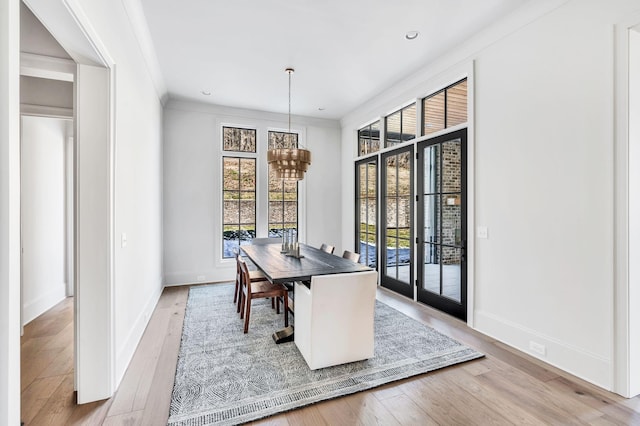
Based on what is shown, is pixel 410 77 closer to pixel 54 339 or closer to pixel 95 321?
pixel 95 321

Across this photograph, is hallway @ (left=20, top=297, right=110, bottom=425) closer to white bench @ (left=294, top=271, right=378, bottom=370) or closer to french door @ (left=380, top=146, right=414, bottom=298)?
white bench @ (left=294, top=271, right=378, bottom=370)

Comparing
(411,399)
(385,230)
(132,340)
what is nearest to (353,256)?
(385,230)

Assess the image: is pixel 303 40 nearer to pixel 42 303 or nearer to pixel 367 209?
pixel 367 209

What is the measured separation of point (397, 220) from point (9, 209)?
4.33 m

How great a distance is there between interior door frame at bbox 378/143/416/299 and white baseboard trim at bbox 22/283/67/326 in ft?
15.1

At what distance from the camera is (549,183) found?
8.61ft

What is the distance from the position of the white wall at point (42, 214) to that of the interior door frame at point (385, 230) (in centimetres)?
460

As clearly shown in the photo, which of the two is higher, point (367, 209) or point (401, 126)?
point (401, 126)

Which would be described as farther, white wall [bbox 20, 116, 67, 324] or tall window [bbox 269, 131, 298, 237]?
tall window [bbox 269, 131, 298, 237]

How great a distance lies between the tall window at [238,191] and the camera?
5.57m

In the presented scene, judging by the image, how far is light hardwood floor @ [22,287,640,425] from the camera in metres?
1.92

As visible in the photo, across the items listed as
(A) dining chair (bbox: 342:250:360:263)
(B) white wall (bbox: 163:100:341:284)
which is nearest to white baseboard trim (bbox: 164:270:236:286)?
(B) white wall (bbox: 163:100:341:284)

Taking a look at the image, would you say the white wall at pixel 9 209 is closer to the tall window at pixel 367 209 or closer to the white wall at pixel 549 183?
the white wall at pixel 549 183

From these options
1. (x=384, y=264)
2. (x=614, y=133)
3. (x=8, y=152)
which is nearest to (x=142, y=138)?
(x=8, y=152)
